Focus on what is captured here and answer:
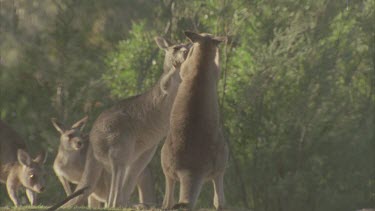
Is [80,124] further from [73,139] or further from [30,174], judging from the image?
[30,174]

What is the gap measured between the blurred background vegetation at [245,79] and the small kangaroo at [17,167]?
3.78 meters

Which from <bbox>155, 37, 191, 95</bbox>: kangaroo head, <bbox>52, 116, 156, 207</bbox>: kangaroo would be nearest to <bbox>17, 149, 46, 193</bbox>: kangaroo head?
<bbox>52, 116, 156, 207</bbox>: kangaroo

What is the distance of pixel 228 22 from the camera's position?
17.0m

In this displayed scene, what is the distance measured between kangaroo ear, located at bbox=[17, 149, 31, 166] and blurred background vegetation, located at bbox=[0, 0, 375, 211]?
14.4ft

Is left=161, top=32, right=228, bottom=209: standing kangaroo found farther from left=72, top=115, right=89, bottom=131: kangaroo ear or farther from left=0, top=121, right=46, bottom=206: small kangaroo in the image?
left=0, top=121, right=46, bottom=206: small kangaroo

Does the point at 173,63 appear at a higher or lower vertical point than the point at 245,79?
higher

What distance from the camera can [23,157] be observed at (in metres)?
11.9

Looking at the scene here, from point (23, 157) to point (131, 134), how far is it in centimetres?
229

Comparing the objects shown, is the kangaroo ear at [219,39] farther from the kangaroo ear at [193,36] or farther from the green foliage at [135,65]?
the green foliage at [135,65]

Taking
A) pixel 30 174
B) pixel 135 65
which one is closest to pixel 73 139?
pixel 30 174

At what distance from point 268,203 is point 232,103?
1924 millimetres

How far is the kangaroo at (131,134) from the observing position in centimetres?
984

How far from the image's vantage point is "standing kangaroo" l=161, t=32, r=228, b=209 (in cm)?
769

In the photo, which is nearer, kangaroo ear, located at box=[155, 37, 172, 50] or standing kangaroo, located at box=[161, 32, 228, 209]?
standing kangaroo, located at box=[161, 32, 228, 209]
